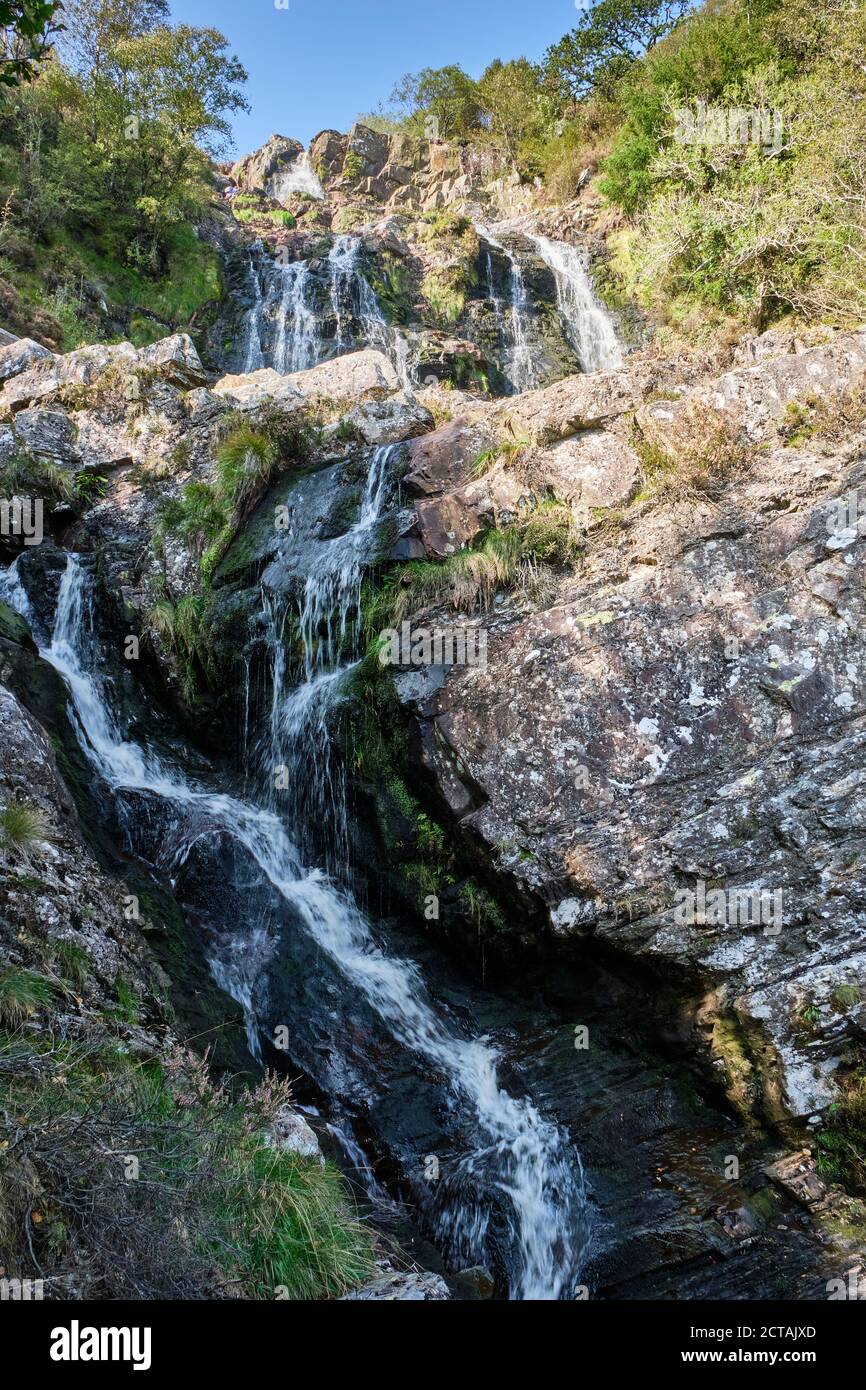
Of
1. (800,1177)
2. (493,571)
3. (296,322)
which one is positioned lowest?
(800,1177)

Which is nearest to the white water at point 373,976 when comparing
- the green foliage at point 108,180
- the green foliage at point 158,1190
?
the green foliage at point 158,1190

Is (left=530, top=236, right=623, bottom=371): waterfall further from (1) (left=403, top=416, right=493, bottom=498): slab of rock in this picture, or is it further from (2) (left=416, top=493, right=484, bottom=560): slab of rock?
(2) (left=416, top=493, right=484, bottom=560): slab of rock

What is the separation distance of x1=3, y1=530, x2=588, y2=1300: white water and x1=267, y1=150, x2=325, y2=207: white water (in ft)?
91.6

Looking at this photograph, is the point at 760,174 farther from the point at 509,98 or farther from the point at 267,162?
the point at 267,162

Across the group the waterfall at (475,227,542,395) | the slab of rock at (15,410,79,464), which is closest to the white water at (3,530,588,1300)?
the slab of rock at (15,410,79,464)

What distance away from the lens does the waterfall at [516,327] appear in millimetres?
17616

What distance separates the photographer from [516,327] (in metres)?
18.6

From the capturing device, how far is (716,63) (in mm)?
14125

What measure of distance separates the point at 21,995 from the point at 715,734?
5.02 meters

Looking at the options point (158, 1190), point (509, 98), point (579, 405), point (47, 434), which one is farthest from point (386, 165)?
point (158, 1190)

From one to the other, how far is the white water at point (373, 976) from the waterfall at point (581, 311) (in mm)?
10363
